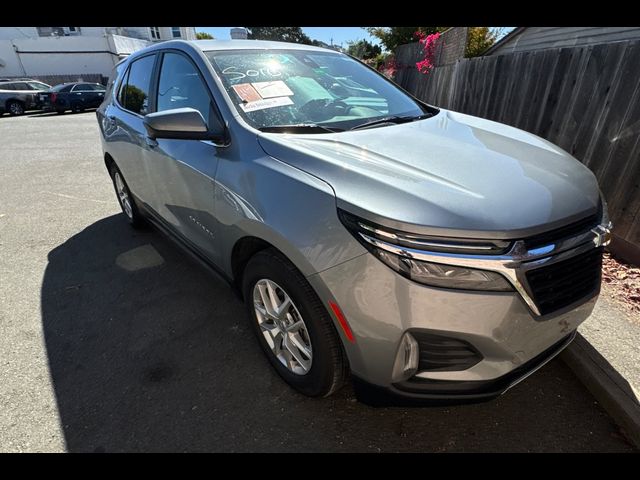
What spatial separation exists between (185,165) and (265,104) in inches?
25.6

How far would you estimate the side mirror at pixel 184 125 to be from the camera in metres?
2.03

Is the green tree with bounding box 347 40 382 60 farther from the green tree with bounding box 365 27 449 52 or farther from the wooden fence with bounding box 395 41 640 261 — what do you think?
the wooden fence with bounding box 395 41 640 261

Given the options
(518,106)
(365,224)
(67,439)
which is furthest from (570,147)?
(67,439)

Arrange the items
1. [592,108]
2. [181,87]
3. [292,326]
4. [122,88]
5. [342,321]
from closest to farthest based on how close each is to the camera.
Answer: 1. [342,321]
2. [292,326]
3. [181,87]
4. [592,108]
5. [122,88]

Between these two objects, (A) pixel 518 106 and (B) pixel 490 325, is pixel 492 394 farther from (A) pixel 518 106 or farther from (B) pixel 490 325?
(A) pixel 518 106

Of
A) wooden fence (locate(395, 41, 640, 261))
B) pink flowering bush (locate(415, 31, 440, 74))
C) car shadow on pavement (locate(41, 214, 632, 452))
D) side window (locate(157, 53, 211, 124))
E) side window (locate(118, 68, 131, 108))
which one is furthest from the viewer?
pink flowering bush (locate(415, 31, 440, 74))

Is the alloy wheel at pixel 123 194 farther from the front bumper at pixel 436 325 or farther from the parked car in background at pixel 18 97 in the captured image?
the parked car in background at pixel 18 97

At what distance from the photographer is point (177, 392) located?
2.14m

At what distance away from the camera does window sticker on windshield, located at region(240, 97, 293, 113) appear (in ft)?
6.96

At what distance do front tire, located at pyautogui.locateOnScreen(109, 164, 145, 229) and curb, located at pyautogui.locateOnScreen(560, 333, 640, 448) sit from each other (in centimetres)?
386

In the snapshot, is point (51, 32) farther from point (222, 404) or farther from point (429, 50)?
point (222, 404)

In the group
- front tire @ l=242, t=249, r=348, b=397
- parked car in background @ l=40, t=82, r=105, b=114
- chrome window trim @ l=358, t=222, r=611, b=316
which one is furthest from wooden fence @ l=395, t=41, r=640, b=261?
parked car in background @ l=40, t=82, r=105, b=114

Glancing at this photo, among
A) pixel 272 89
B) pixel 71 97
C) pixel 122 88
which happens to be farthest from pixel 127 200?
pixel 71 97

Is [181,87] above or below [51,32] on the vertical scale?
above
